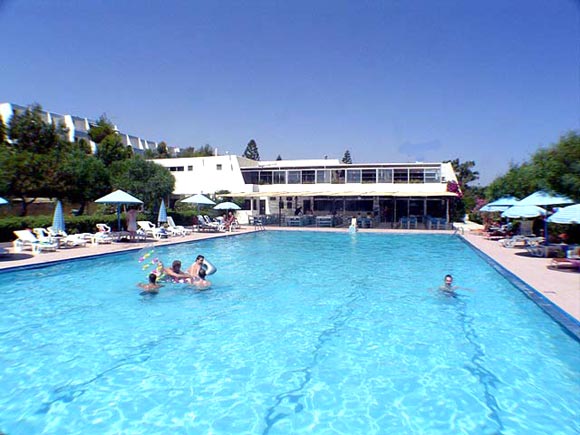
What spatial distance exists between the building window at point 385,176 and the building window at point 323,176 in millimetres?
3901

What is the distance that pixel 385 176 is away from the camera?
30891mm

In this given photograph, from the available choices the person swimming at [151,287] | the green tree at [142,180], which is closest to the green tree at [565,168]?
the person swimming at [151,287]

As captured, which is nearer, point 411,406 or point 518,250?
point 411,406

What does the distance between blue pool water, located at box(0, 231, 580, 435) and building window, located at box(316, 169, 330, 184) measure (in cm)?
2115

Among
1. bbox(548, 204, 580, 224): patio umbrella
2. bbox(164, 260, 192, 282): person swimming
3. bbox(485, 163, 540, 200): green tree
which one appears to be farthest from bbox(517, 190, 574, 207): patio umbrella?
bbox(164, 260, 192, 282): person swimming

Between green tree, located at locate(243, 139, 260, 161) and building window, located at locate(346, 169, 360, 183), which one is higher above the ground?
green tree, located at locate(243, 139, 260, 161)

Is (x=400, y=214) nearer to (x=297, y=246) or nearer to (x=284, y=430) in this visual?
(x=297, y=246)

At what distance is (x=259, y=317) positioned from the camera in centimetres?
832

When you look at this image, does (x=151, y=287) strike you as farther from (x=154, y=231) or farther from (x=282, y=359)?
(x=154, y=231)

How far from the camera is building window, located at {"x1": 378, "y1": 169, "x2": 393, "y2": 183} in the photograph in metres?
30.8

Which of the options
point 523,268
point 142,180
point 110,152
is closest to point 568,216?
point 523,268

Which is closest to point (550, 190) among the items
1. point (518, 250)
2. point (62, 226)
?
point (518, 250)

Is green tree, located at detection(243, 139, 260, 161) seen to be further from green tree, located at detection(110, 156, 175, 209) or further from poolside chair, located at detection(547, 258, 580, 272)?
poolside chair, located at detection(547, 258, 580, 272)

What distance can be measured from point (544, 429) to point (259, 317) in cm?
506
